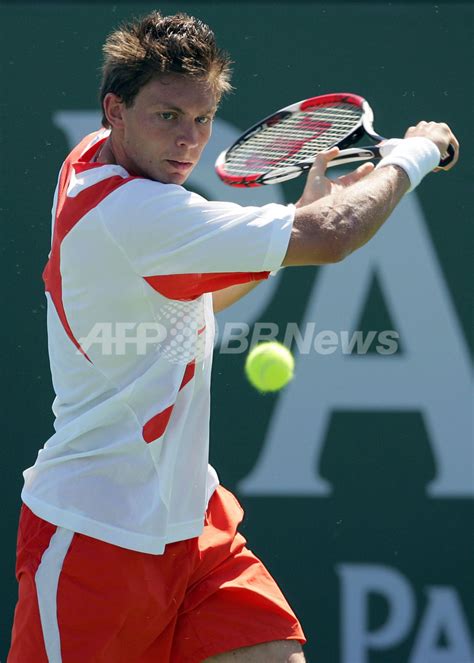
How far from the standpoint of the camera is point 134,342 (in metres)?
2.69

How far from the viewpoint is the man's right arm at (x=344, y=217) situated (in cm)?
263

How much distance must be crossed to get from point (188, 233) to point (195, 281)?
4.4 inches

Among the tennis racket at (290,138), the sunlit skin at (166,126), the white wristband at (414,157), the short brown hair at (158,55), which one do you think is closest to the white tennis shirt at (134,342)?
the sunlit skin at (166,126)

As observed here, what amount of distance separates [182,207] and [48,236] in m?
1.83

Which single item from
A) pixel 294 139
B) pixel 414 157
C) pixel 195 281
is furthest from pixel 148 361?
pixel 294 139

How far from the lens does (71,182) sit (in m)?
2.75

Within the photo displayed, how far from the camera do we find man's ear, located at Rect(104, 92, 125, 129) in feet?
9.23

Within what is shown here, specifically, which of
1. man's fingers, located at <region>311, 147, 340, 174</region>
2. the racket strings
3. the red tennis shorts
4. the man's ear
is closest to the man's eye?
the man's ear

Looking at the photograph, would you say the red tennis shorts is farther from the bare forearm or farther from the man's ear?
the man's ear

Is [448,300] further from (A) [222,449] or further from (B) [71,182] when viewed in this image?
(B) [71,182]

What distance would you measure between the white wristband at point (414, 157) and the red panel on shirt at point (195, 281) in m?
0.41

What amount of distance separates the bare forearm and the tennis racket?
50 centimetres

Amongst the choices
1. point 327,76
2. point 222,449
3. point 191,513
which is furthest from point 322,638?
point 327,76

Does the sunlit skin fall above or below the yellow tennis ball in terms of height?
above
